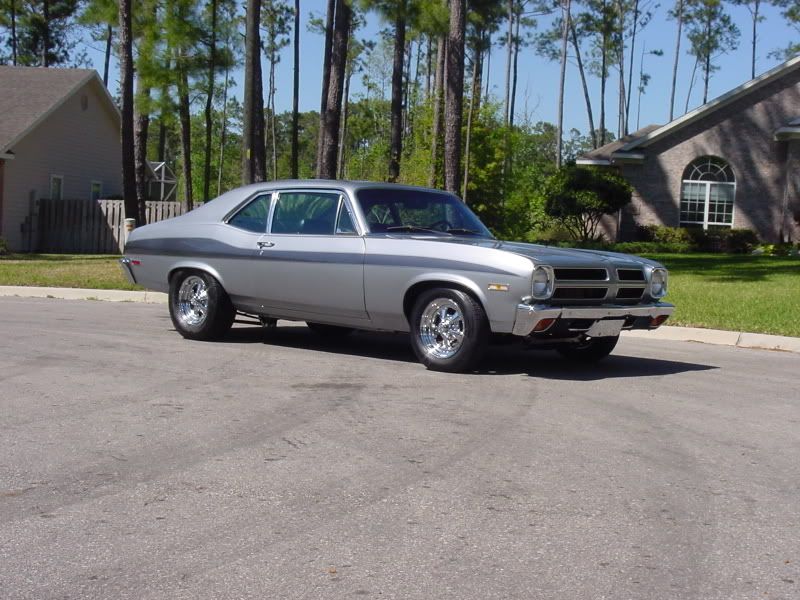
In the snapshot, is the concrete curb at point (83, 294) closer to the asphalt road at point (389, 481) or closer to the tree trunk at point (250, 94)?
the tree trunk at point (250, 94)

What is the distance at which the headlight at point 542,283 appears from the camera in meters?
8.80

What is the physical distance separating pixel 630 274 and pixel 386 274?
6.94 feet

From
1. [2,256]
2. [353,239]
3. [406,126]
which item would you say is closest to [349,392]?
[353,239]

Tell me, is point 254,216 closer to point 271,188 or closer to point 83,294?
point 271,188

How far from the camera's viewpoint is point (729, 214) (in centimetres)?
3528

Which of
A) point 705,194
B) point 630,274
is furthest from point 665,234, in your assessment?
point 630,274

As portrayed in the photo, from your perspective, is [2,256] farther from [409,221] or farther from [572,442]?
[572,442]

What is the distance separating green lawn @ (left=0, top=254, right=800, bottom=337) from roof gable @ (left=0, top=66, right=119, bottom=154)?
5301 mm

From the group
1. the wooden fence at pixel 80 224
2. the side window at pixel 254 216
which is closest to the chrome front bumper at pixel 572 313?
the side window at pixel 254 216

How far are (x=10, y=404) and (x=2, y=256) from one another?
22.1 meters

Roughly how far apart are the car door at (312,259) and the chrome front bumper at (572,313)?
1663 mm

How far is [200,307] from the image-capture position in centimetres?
1120

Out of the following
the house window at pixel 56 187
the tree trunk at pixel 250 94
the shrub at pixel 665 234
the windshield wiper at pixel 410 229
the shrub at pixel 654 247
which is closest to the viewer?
the windshield wiper at pixel 410 229

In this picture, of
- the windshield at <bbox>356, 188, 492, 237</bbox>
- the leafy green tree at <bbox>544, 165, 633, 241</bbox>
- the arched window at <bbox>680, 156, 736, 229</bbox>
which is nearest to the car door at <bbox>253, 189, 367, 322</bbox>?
the windshield at <bbox>356, 188, 492, 237</bbox>
